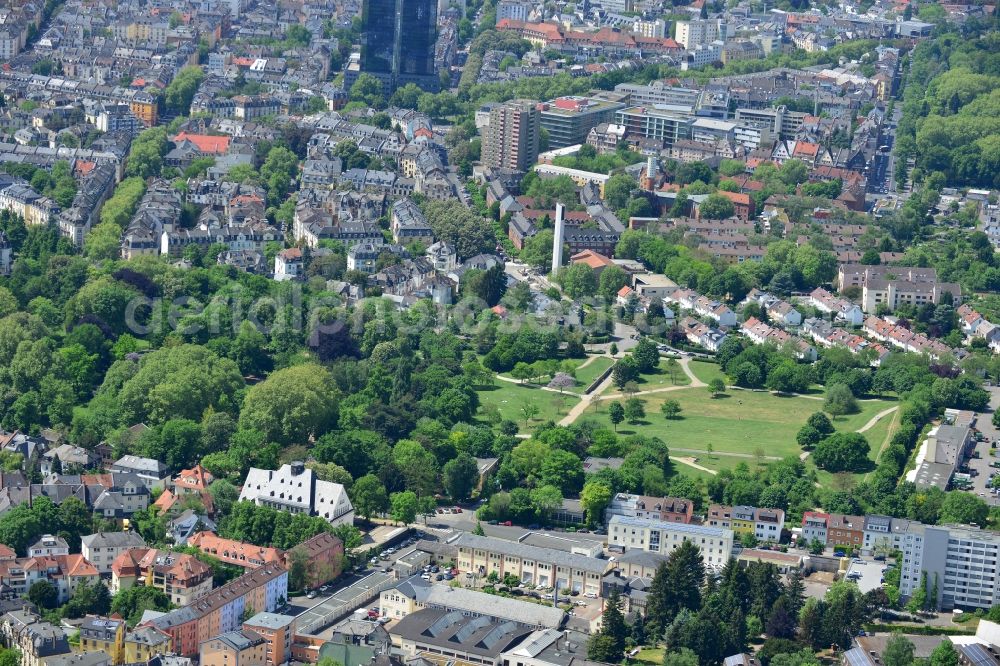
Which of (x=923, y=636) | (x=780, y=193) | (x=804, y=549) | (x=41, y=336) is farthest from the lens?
(x=780, y=193)

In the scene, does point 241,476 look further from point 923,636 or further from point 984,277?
point 984,277

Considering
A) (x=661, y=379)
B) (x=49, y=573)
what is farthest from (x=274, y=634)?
(x=661, y=379)

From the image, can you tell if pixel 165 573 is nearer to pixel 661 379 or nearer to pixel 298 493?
pixel 298 493

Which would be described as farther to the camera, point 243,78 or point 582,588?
point 243,78

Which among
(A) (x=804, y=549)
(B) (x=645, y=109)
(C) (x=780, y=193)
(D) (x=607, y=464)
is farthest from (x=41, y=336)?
(B) (x=645, y=109)

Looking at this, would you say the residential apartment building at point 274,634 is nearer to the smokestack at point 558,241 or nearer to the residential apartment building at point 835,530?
the residential apartment building at point 835,530

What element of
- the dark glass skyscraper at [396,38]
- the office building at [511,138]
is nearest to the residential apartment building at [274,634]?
the office building at [511,138]

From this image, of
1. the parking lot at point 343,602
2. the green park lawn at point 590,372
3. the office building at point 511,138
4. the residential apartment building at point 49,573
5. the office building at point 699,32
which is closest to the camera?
the parking lot at point 343,602

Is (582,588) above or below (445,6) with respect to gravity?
below
